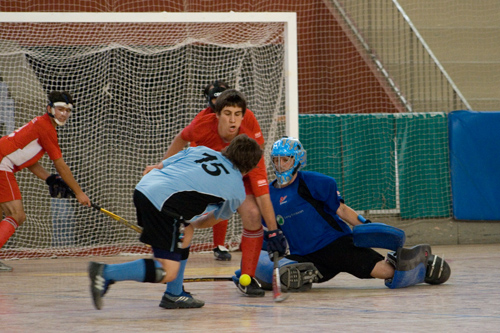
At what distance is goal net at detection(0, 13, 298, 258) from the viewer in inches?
376

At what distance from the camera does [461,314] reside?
A: 3.93 m

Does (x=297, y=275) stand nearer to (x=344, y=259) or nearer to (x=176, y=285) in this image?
(x=344, y=259)

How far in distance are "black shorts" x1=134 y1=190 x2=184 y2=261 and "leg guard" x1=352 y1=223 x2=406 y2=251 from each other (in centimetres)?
153

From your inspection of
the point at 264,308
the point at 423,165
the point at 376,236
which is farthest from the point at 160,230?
the point at 423,165

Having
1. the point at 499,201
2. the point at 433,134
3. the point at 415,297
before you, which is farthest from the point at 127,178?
Answer: the point at 415,297

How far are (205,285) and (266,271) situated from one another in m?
0.69

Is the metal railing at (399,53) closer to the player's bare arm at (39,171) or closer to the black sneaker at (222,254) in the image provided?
the black sneaker at (222,254)

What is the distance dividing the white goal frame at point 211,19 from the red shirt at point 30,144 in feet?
5.50

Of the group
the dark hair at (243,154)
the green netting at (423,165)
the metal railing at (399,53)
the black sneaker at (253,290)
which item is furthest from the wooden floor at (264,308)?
the metal railing at (399,53)

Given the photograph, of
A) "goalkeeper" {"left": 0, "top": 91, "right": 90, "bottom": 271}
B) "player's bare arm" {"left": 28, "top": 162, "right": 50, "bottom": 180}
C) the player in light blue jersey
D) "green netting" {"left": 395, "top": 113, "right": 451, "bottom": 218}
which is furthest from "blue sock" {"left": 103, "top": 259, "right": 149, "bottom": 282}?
"green netting" {"left": 395, "top": 113, "right": 451, "bottom": 218}

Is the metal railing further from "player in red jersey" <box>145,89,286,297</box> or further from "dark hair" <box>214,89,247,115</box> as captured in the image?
"dark hair" <box>214,89,247,115</box>

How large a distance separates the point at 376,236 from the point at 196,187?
1.57 m

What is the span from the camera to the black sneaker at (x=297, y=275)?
5035 millimetres

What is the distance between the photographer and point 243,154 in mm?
4250
